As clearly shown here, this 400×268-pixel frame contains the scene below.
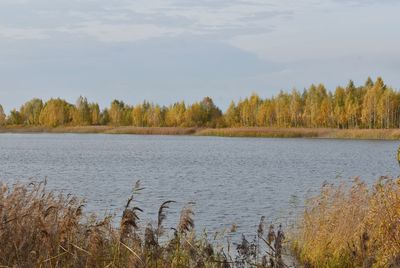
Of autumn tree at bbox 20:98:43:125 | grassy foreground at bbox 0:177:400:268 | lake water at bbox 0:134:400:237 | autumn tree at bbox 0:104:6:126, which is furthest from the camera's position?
autumn tree at bbox 20:98:43:125

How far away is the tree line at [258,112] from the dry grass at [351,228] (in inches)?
3903

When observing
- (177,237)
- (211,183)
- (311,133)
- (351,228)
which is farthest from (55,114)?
(177,237)

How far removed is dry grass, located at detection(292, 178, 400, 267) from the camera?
10531mm

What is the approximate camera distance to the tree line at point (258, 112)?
115375 mm

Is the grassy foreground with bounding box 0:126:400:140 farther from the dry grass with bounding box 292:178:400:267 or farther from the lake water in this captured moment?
the dry grass with bounding box 292:178:400:267

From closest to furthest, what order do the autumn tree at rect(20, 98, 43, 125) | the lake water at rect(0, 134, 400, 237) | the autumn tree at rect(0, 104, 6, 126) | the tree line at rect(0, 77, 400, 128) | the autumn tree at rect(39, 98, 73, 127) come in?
1. the lake water at rect(0, 134, 400, 237)
2. the tree line at rect(0, 77, 400, 128)
3. the autumn tree at rect(39, 98, 73, 127)
4. the autumn tree at rect(0, 104, 6, 126)
5. the autumn tree at rect(20, 98, 43, 125)

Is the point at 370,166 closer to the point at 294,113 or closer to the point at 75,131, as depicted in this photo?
the point at 294,113

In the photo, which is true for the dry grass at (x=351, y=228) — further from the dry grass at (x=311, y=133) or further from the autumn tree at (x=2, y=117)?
the autumn tree at (x=2, y=117)

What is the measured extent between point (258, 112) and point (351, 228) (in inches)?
5019

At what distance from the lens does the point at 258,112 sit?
457 ft

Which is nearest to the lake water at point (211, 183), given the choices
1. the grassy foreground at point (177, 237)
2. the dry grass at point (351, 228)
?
the dry grass at point (351, 228)

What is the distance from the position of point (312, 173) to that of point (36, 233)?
32.4 meters

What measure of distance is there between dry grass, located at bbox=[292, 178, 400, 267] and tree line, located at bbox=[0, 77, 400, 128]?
325 feet

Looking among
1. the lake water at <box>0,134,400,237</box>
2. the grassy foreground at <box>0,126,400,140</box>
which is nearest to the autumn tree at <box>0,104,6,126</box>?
the grassy foreground at <box>0,126,400,140</box>
